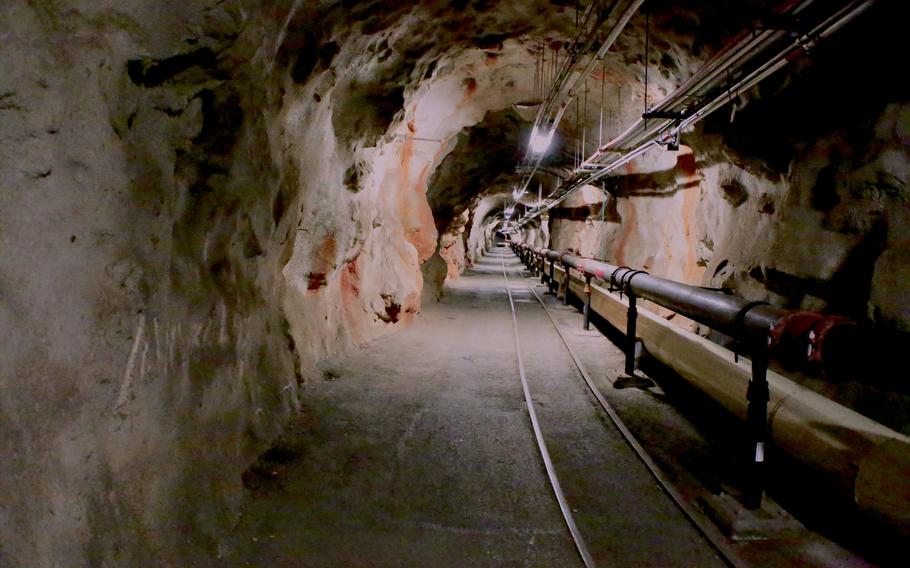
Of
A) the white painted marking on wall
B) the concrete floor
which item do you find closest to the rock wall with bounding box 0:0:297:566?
the white painted marking on wall

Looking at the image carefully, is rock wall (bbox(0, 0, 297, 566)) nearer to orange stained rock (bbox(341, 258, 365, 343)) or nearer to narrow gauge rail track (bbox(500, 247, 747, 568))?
narrow gauge rail track (bbox(500, 247, 747, 568))

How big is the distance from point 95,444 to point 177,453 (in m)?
0.87

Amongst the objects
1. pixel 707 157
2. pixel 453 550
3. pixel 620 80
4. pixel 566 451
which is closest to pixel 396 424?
pixel 566 451

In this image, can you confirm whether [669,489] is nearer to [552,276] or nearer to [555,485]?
[555,485]

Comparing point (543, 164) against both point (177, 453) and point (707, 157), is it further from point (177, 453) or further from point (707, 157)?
point (177, 453)

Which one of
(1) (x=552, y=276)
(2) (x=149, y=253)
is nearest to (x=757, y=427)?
(2) (x=149, y=253)

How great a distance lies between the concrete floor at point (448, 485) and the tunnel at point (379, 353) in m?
0.04

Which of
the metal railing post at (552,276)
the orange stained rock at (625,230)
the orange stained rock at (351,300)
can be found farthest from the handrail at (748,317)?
the metal railing post at (552,276)

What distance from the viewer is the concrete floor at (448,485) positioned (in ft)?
12.6

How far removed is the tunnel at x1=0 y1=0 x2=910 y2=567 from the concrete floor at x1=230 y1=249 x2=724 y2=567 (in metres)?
0.04

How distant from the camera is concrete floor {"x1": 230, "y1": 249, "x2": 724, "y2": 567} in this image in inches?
151

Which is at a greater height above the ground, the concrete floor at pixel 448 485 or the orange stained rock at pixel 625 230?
the orange stained rock at pixel 625 230

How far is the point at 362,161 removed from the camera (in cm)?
968

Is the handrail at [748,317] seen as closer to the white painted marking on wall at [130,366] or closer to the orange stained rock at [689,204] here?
the white painted marking on wall at [130,366]
